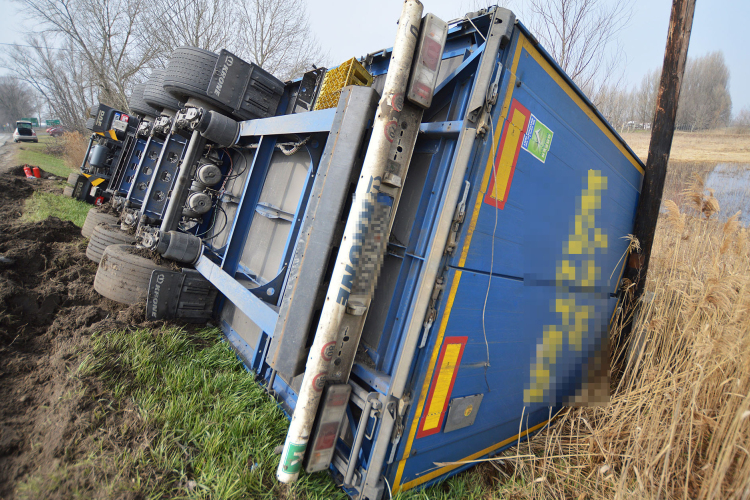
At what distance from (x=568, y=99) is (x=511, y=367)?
1.99 meters

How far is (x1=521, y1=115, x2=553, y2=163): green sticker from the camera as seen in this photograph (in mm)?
2256

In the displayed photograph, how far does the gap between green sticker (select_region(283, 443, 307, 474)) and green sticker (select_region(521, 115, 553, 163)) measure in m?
2.19

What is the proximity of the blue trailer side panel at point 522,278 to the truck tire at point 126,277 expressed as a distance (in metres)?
2.81

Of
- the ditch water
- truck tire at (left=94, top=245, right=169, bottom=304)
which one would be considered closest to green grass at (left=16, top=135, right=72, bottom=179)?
truck tire at (left=94, top=245, right=169, bottom=304)

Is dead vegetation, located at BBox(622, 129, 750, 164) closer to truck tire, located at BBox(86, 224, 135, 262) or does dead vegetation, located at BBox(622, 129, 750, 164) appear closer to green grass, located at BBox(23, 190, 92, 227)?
truck tire, located at BBox(86, 224, 135, 262)

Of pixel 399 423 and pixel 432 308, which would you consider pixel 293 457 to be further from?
pixel 432 308

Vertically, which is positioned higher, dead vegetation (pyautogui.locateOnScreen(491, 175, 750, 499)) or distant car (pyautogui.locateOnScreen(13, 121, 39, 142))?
distant car (pyautogui.locateOnScreen(13, 121, 39, 142))

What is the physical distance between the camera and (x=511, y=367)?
2609mm

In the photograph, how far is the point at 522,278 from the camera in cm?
248

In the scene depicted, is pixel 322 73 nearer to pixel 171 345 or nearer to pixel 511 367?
pixel 171 345

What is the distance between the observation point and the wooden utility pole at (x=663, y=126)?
3.66m

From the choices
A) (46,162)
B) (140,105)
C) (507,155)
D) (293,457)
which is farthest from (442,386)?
(46,162)

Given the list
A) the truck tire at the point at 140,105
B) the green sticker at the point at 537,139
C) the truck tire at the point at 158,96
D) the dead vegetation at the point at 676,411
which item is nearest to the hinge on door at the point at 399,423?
the dead vegetation at the point at 676,411

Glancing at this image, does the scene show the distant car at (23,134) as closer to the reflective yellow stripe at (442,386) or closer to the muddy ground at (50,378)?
the muddy ground at (50,378)
